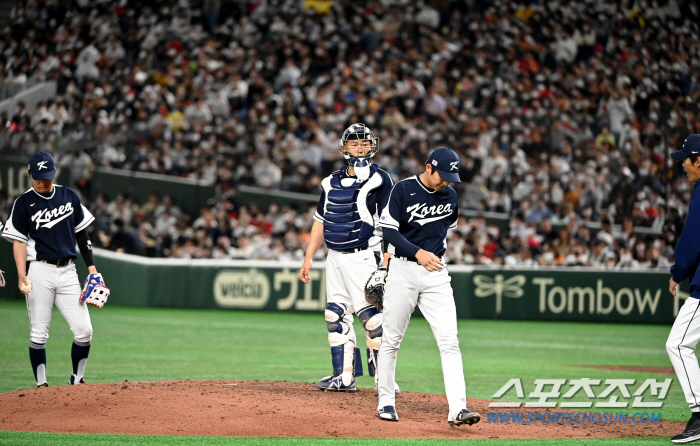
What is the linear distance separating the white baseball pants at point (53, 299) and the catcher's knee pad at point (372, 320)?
8.50 feet

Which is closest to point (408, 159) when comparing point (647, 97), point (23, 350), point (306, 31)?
point (647, 97)

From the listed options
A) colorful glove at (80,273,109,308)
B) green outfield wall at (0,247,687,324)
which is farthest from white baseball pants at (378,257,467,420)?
green outfield wall at (0,247,687,324)

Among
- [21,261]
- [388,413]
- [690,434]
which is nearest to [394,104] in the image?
[21,261]

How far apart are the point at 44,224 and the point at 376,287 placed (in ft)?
10.4

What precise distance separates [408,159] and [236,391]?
1373 centimetres

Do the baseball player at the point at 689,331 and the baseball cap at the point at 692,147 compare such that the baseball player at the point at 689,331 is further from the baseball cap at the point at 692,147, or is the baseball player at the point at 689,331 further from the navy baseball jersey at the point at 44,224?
the navy baseball jersey at the point at 44,224

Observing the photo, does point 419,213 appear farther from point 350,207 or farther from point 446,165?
point 350,207

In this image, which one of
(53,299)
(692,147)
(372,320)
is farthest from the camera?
(53,299)

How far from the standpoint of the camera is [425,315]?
6418 millimetres

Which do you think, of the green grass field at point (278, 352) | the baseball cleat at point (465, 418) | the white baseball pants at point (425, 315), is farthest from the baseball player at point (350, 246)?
the green grass field at point (278, 352)

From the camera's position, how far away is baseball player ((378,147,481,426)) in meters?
6.25

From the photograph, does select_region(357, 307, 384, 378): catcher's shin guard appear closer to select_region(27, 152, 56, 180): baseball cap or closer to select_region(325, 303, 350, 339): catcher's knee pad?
select_region(325, 303, 350, 339): catcher's knee pad

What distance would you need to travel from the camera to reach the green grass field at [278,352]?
8984mm

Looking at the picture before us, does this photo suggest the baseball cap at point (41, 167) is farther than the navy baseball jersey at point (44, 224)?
No
